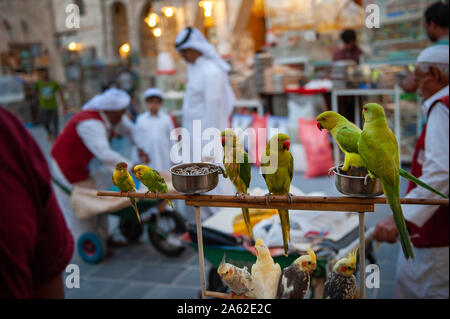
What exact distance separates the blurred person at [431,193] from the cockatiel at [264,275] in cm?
87

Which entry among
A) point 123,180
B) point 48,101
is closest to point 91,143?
point 123,180

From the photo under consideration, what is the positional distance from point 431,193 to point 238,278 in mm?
1109

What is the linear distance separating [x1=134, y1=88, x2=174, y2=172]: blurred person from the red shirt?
3493 mm

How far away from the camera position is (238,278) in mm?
1270

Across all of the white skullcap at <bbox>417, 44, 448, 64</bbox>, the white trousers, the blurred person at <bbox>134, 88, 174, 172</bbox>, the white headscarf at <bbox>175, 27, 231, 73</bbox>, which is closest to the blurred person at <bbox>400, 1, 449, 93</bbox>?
the white skullcap at <bbox>417, 44, 448, 64</bbox>

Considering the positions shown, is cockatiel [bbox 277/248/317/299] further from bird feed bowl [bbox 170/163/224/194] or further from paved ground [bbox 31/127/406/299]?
paved ground [bbox 31/127/406/299]

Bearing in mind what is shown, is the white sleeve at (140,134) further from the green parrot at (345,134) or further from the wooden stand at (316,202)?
the green parrot at (345,134)

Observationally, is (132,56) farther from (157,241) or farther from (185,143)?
(185,143)

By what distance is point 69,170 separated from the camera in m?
3.65

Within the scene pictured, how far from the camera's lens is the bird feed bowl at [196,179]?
1.14 m

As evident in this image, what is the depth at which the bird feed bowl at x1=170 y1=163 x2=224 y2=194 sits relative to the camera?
1.14 meters

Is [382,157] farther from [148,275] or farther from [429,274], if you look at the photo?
[148,275]

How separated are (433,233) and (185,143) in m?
→ 1.62
